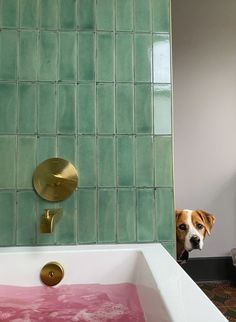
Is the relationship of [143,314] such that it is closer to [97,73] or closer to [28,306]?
[28,306]

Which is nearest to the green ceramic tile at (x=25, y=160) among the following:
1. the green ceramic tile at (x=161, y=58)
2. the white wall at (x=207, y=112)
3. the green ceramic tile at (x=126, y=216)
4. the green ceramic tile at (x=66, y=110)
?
the green ceramic tile at (x=66, y=110)

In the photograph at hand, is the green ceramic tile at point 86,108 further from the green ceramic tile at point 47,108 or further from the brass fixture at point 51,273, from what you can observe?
the brass fixture at point 51,273

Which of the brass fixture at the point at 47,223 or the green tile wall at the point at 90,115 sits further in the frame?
the green tile wall at the point at 90,115

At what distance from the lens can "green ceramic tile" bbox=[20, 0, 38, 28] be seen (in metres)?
1.18

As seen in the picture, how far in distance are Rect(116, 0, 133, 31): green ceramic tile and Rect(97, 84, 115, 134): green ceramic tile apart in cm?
25

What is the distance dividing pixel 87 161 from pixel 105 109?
219mm

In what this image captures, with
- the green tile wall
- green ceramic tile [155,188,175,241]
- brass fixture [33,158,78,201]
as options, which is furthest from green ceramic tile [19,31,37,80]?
green ceramic tile [155,188,175,241]

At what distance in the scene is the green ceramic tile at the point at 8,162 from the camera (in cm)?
113

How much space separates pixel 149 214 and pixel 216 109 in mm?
1101

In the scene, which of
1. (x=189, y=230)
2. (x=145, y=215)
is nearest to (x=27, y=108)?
(x=145, y=215)

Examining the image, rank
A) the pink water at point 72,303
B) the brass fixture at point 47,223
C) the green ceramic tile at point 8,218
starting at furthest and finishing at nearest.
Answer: the green ceramic tile at point 8,218
the brass fixture at point 47,223
the pink water at point 72,303

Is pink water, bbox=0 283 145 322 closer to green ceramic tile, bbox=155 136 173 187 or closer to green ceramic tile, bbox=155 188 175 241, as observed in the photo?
green ceramic tile, bbox=155 188 175 241

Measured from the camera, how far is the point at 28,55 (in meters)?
1.18

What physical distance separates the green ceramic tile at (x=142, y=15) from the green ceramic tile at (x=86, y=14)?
0.58ft
